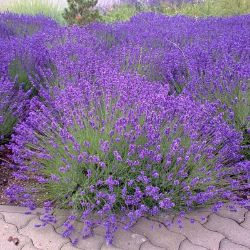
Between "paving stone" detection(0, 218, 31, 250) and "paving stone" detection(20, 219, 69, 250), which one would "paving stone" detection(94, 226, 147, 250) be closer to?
"paving stone" detection(20, 219, 69, 250)

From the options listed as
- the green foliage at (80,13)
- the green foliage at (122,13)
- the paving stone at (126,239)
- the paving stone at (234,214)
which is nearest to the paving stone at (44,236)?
the paving stone at (126,239)

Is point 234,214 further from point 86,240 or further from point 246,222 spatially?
point 86,240

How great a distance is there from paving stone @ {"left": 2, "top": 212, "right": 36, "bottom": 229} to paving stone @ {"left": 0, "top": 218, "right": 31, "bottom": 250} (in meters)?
0.03

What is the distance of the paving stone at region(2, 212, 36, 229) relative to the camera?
2742 mm

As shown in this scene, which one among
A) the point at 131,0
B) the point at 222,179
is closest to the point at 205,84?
the point at 222,179

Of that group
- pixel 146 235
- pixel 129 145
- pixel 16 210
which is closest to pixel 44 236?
pixel 16 210

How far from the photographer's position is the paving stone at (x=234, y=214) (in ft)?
9.53

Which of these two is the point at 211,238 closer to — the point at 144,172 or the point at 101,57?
the point at 144,172

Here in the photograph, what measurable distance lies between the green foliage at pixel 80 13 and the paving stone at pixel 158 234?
5.18 m

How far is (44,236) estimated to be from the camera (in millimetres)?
2633

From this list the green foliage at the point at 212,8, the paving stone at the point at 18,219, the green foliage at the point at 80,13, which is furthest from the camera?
the green foliage at the point at 212,8

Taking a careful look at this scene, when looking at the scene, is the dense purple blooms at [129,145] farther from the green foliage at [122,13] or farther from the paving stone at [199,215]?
the green foliage at [122,13]

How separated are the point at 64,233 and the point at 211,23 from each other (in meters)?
4.51

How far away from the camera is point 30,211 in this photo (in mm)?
2865
